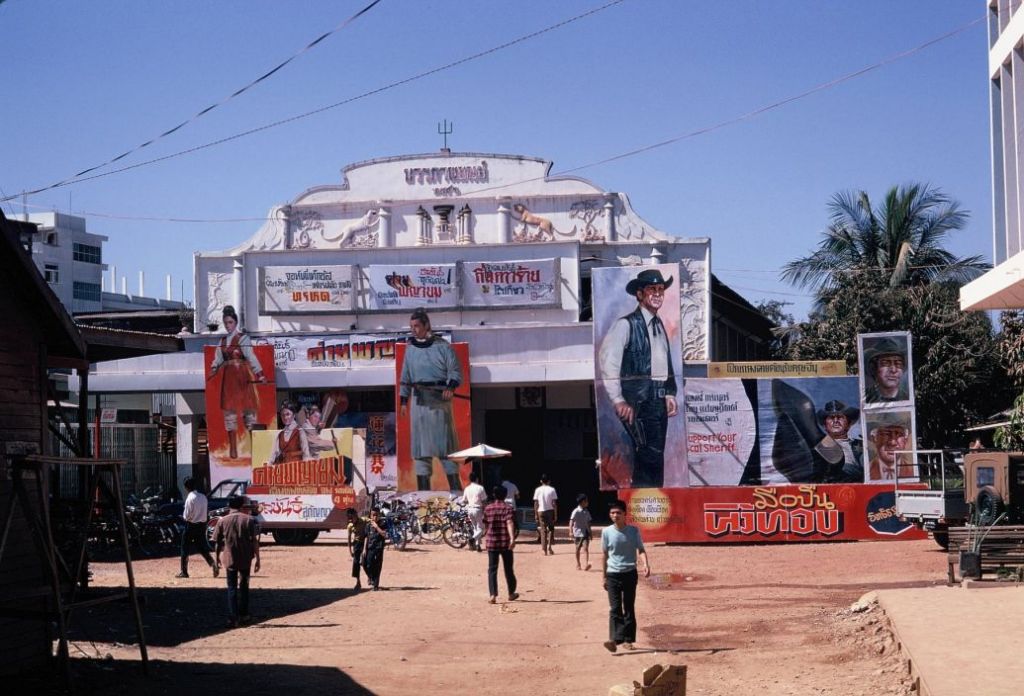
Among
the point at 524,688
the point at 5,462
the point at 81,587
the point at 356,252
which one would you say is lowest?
the point at 524,688

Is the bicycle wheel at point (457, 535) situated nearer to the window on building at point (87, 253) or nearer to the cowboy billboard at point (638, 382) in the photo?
the cowboy billboard at point (638, 382)

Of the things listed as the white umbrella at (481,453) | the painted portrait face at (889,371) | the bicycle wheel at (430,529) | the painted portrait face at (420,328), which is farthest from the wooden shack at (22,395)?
the painted portrait face at (420,328)

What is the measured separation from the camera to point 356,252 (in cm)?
4141

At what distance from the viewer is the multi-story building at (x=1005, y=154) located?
67.5 ft

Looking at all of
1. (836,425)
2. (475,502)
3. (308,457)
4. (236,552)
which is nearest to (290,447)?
(308,457)

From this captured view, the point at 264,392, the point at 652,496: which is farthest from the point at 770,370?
the point at 264,392

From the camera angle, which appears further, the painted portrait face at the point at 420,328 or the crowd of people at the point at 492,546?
the painted portrait face at the point at 420,328

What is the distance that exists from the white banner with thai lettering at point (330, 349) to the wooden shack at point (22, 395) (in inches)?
1008

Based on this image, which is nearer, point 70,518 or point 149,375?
point 70,518

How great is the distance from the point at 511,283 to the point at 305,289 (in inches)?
274

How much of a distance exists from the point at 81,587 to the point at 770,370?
24.5 metres

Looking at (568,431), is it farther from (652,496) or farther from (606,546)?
(606,546)

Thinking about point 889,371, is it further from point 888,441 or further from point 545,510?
point 545,510

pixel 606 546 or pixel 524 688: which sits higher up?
pixel 606 546
